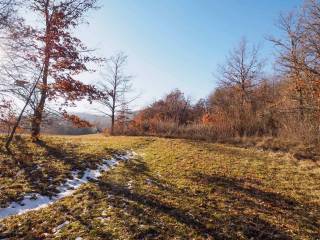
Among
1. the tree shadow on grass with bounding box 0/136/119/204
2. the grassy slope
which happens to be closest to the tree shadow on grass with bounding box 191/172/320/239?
the grassy slope

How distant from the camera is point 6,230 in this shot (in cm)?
709

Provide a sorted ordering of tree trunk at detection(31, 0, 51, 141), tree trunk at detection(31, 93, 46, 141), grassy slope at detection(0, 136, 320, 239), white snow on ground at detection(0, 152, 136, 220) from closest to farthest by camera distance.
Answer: grassy slope at detection(0, 136, 320, 239), white snow on ground at detection(0, 152, 136, 220), tree trunk at detection(31, 0, 51, 141), tree trunk at detection(31, 93, 46, 141)

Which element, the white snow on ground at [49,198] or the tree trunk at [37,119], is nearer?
the white snow on ground at [49,198]

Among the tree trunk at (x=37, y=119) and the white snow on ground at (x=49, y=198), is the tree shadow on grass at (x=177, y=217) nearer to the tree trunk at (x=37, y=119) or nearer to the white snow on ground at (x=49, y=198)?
the white snow on ground at (x=49, y=198)

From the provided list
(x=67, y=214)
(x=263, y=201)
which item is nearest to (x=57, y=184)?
(x=67, y=214)

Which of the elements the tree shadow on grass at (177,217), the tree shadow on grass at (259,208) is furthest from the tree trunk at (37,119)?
the tree shadow on grass at (259,208)

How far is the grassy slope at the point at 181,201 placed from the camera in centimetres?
696

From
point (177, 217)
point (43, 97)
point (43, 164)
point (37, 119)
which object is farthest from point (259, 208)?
point (43, 97)

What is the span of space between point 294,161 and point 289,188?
5206mm

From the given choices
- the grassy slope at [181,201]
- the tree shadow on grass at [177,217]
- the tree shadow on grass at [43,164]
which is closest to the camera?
the tree shadow on grass at [177,217]

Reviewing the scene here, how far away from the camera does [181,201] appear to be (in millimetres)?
8867

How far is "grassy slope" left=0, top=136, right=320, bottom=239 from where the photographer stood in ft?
22.8

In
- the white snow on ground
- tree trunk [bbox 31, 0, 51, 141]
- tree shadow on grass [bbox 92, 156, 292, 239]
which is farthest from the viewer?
tree trunk [bbox 31, 0, 51, 141]

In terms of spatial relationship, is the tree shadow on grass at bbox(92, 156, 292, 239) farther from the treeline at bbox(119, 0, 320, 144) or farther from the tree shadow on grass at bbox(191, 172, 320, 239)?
the treeline at bbox(119, 0, 320, 144)
